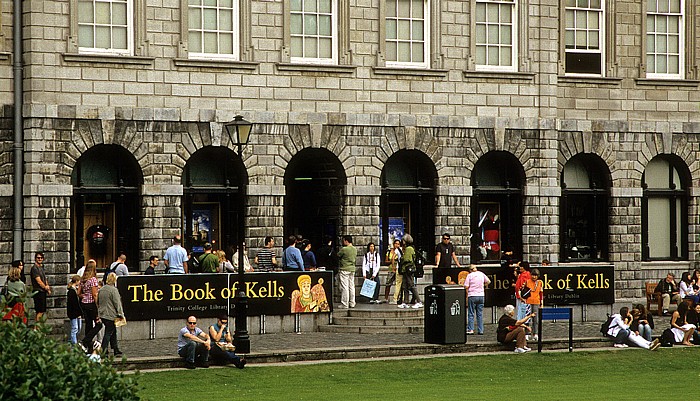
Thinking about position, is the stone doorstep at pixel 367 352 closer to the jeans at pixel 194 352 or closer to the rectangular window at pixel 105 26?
the jeans at pixel 194 352

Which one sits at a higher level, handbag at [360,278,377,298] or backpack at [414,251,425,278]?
backpack at [414,251,425,278]

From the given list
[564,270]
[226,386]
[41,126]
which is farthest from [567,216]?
[226,386]

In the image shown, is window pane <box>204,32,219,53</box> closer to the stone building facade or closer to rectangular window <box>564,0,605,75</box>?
the stone building facade

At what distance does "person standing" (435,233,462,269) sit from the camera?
3656cm

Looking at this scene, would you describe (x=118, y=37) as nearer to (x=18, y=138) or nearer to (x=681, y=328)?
(x=18, y=138)

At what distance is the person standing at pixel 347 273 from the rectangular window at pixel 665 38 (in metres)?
11.0

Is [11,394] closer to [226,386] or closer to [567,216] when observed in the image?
[226,386]

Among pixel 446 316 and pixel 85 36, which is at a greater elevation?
pixel 85 36

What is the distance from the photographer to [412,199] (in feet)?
125

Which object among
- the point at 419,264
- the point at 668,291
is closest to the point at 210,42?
the point at 419,264

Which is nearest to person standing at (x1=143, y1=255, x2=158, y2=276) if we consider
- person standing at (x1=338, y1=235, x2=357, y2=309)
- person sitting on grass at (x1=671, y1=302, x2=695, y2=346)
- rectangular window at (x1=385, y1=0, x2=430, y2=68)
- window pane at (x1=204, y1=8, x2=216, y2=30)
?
person standing at (x1=338, y1=235, x2=357, y2=309)

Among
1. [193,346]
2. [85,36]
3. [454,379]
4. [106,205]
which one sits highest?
[85,36]

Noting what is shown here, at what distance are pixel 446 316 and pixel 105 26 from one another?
33.3 feet

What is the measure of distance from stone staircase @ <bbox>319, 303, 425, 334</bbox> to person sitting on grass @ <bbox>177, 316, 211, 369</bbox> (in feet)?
21.2
